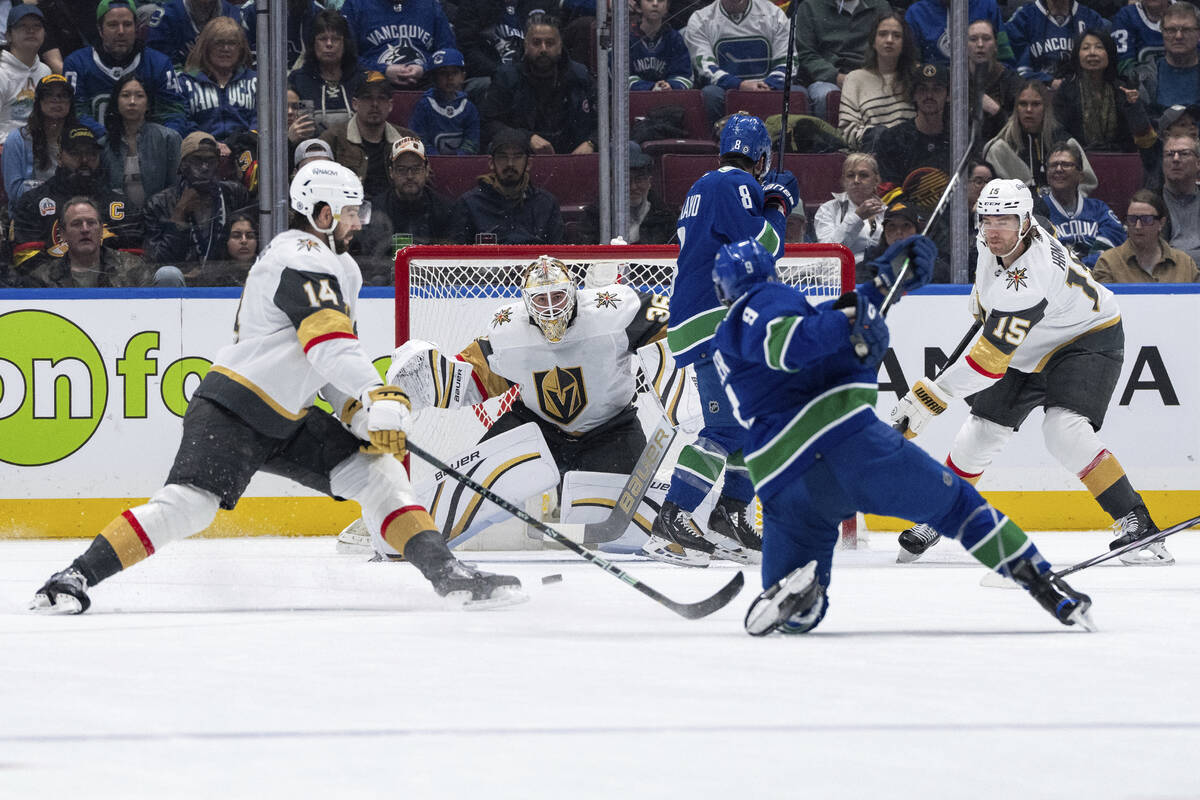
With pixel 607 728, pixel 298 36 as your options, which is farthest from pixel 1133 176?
pixel 607 728

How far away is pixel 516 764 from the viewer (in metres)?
1.90

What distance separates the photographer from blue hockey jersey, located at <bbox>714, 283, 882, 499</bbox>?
308cm

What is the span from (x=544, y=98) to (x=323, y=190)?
307cm

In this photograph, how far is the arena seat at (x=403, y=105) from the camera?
23.0 ft

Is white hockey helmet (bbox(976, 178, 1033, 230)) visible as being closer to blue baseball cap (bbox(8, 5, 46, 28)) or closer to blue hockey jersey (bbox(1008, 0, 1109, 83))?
blue hockey jersey (bbox(1008, 0, 1109, 83))

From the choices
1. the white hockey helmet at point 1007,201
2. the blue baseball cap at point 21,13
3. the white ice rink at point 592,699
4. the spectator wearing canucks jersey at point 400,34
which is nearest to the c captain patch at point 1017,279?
the white hockey helmet at point 1007,201

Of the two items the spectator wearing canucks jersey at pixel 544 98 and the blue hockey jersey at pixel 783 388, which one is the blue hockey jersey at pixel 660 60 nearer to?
the spectator wearing canucks jersey at pixel 544 98

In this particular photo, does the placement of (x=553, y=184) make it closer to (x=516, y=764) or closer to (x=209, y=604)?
(x=209, y=604)

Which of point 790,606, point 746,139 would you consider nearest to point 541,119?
point 746,139

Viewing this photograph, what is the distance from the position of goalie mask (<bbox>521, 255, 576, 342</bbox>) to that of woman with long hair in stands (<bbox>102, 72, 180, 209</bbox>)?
2.10 metres

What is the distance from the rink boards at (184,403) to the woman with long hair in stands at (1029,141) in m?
0.87

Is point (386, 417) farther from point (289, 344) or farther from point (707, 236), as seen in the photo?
point (707, 236)

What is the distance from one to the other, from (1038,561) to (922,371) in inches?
123

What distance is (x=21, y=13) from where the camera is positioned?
701cm
